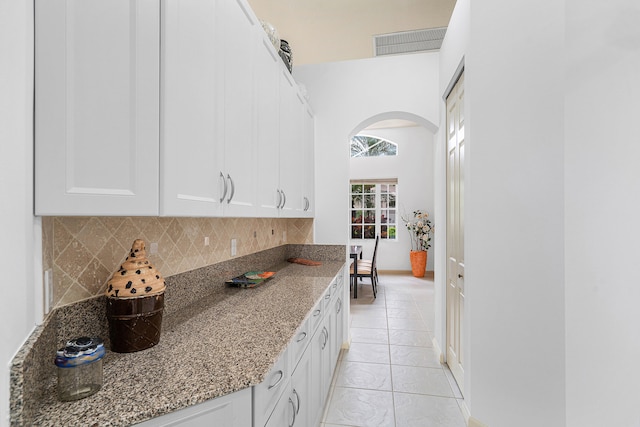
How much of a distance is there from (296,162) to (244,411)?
1.95 meters

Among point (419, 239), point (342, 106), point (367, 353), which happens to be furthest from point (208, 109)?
point (419, 239)

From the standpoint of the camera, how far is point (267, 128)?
192cm

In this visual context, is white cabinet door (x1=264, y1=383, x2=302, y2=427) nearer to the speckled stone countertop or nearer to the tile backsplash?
the speckled stone countertop

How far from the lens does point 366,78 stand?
123 inches

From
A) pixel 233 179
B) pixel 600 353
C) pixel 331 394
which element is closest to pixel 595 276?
pixel 600 353

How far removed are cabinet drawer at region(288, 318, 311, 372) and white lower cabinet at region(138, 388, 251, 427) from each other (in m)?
0.35

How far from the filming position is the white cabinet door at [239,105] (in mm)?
1403

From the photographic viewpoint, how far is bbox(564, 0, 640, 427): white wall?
1250 millimetres

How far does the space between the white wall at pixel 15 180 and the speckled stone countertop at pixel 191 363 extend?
18 cm

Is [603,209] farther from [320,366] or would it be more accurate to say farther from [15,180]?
[15,180]

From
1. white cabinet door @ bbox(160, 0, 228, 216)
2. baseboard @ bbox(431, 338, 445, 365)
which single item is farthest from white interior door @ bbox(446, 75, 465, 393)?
white cabinet door @ bbox(160, 0, 228, 216)

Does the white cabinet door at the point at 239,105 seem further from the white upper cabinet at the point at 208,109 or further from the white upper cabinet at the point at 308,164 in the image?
the white upper cabinet at the point at 308,164

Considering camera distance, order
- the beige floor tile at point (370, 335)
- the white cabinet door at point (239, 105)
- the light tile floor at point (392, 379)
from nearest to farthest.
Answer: the white cabinet door at point (239, 105)
the light tile floor at point (392, 379)
the beige floor tile at point (370, 335)

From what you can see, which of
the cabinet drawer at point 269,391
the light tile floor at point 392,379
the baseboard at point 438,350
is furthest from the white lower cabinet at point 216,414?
the baseboard at point 438,350
